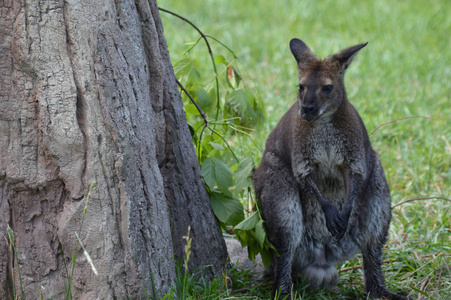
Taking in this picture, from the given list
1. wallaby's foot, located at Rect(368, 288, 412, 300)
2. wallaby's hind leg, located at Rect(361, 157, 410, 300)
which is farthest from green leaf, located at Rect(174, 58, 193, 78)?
wallaby's foot, located at Rect(368, 288, 412, 300)

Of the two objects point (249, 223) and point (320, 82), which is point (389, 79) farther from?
point (249, 223)

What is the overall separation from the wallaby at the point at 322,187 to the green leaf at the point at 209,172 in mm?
433

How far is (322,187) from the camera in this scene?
3906 mm

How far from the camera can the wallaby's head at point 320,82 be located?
356 cm

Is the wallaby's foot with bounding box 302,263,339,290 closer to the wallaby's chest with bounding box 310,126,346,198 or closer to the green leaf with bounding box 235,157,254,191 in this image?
the wallaby's chest with bounding box 310,126,346,198

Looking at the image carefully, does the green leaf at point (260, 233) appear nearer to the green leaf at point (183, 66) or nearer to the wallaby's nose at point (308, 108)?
the wallaby's nose at point (308, 108)

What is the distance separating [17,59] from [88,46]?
35cm

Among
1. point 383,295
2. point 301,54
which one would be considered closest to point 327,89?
point 301,54

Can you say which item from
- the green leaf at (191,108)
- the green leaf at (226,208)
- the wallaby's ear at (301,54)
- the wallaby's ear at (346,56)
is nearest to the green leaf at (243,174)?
the green leaf at (226,208)

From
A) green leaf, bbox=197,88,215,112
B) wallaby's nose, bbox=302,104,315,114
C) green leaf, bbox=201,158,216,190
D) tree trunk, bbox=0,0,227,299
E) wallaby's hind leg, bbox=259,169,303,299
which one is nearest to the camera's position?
tree trunk, bbox=0,0,227,299

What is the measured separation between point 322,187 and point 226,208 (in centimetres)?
69

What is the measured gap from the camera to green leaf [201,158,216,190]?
3.64m

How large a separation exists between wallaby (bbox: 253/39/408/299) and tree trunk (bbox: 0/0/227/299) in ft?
3.33

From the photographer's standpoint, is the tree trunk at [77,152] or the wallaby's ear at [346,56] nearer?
the tree trunk at [77,152]
